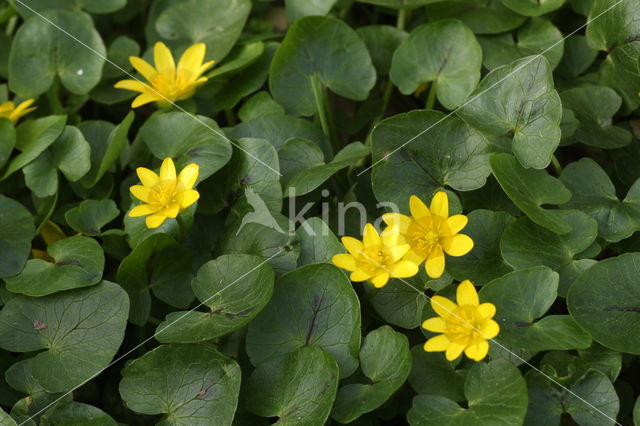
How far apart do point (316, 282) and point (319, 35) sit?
0.66m

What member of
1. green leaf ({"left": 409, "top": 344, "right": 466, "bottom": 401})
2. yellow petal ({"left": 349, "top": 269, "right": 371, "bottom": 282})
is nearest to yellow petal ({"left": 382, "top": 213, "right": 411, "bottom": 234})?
yellow petal ({"left": 349, "top": 269, "right": 371, "bottom": 282})

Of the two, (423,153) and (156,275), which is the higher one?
(423,153)

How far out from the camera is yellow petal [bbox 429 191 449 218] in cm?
131

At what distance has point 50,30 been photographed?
1825mm

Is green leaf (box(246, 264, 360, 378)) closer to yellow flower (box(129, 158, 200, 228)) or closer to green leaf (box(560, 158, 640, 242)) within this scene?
yellow flower (box(129, 158, 200, 228))

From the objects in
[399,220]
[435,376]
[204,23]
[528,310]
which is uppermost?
[204,23]

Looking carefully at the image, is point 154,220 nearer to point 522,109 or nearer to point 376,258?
point 376,258

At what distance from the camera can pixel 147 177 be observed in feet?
4.73

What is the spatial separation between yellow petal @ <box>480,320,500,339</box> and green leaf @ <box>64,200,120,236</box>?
789mm

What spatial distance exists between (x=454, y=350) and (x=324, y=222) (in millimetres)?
371

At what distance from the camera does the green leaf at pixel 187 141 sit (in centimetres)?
151

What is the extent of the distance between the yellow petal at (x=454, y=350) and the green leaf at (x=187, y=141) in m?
0.60

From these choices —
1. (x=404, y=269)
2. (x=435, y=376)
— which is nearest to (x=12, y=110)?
(x=404, y=269)

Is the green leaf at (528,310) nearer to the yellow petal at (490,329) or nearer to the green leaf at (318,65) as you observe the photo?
the yellow petal at (490,329)
